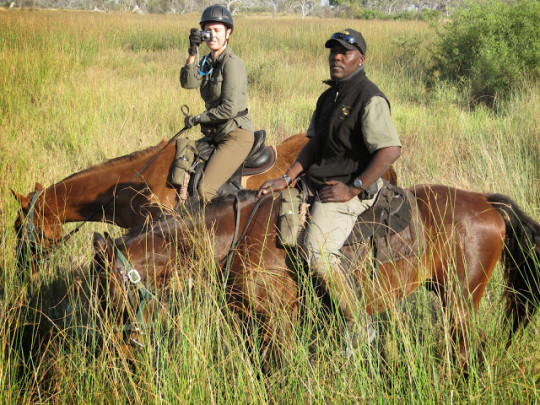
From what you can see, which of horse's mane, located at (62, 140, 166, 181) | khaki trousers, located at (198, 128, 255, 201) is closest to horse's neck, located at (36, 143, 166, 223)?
horse's mane, located at (62, 140, 166, 181)

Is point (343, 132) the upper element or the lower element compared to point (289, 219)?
upper

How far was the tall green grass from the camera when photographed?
248cm

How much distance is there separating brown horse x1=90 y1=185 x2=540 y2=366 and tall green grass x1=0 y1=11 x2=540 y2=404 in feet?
0.49

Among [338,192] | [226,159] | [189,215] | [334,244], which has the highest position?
[338,192]

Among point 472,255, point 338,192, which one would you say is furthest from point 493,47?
point 338,192

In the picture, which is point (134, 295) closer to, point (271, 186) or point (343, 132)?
point (271, 186)

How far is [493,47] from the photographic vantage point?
37.2 feet

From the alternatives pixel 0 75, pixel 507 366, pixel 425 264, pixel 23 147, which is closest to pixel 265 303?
pixel 425 264

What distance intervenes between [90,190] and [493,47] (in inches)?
403

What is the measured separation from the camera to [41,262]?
425cm

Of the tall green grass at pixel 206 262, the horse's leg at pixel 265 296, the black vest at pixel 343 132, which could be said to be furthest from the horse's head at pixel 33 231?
the black vest at pixel 343 132

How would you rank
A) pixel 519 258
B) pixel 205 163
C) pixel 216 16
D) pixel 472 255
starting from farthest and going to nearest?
1. pixel 205 163
2. pixel 216 16
3. pixel 519 258
4. pixel 472 255

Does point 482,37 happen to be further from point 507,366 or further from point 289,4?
point 289,4

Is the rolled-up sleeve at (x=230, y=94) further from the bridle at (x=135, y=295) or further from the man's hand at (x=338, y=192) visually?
the bridle at (x=135, y=295)
